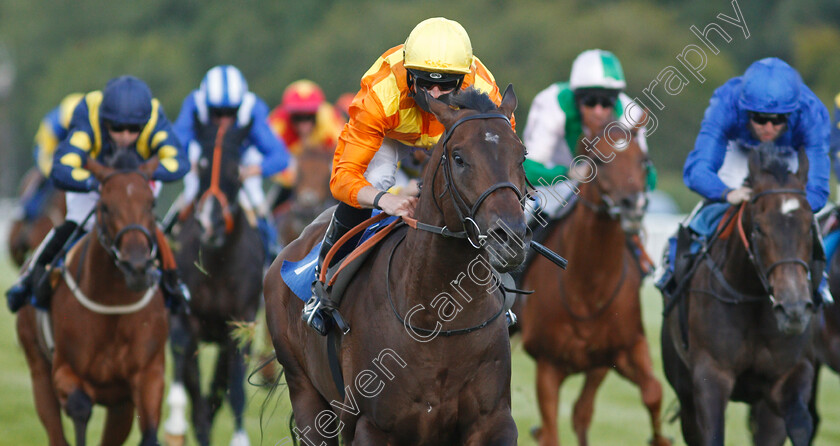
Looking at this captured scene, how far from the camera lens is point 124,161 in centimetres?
652

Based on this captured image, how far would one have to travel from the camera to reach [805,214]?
520cm

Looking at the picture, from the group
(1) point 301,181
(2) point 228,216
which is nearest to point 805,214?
(2) point 228,216

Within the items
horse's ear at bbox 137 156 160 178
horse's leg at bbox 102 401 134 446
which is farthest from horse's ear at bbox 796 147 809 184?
horse's leg at bbox 102 401 134 446

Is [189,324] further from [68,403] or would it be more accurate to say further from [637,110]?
[637,110]

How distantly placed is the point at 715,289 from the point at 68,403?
3522mm

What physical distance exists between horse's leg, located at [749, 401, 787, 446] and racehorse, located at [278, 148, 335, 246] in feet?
22.8

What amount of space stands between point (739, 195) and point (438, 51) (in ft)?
6.53

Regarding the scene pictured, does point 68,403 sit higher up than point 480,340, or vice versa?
point 480,340

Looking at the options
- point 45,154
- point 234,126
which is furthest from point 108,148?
point 45,154

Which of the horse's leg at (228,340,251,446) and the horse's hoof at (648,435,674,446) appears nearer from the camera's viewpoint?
the horse's hoof at (648,435,674,446)

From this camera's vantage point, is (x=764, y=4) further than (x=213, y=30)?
No

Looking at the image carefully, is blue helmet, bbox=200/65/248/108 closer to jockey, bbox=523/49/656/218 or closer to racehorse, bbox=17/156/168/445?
jockey, bbox=523/49/656/218

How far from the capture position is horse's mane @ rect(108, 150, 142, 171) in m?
6.51

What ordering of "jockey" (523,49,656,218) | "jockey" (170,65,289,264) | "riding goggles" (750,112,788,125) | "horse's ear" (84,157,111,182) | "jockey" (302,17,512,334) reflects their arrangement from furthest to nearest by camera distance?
1. "jockey" (170,65,289,264)
2. "jockey" (523,49,656,218)
3. "horse's ear" (84,157,111,182)
4. "riding goggles" (750,112,788,125)
5. "jockey" (302,17,512,334)
